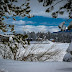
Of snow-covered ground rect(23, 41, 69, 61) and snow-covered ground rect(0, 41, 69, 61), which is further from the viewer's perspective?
snow-covered ground rect(23, 41, 69, 61)

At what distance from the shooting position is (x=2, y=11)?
3.67 meters

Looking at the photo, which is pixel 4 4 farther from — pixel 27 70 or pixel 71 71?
pixel 71 71

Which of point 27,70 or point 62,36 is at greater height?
point 27,70

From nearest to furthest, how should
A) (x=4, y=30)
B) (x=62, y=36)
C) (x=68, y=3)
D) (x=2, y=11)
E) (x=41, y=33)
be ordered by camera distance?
(x=68, y=3), (x=2, y=11), (x=4, y=30), (x=41, y=33), (x=62, y=36)

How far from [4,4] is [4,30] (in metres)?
0.96

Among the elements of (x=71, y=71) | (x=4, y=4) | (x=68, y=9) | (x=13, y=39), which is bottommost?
(x=71, y=71)

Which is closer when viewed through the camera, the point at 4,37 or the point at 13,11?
the point at 4,37

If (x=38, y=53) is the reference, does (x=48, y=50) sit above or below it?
above

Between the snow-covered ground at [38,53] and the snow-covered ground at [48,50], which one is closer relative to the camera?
the snow-covered ground at [38,53]

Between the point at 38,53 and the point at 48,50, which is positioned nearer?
the point at 48,50

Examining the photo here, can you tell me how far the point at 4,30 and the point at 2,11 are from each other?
70cm

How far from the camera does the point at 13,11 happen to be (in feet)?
12.6

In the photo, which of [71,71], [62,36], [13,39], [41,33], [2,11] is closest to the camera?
[71,71]

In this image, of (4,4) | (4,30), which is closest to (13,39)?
(4,30)
